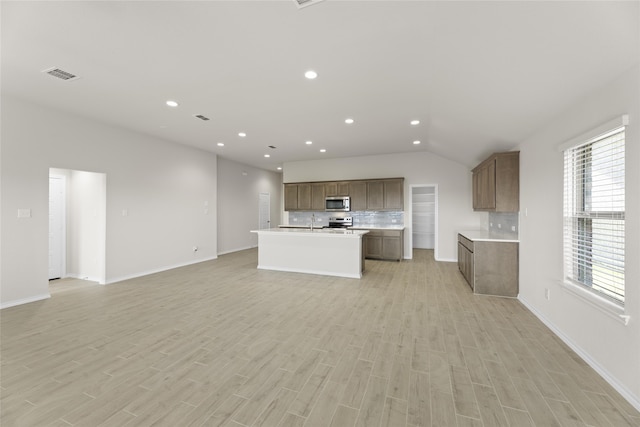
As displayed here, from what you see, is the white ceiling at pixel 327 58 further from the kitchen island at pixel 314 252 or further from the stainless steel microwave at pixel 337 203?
the stainless steel microwave at pixel 337 203

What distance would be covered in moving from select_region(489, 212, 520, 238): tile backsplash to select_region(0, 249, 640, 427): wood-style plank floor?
1.24 metres

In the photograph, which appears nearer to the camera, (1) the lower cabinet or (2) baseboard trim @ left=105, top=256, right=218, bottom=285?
(2) baseboard trim @ left=105, top=256, right=218, bottom=285

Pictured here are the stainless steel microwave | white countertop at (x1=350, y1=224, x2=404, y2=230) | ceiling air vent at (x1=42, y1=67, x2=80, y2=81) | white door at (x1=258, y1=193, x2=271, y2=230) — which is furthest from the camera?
white door at (x1=258, y1=193, x2=271, y2=230)

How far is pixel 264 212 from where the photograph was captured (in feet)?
34.5

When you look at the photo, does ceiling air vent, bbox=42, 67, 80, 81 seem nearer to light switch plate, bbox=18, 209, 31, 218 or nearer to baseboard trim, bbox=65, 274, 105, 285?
light switch plate, bbox=18, 209, 31, 218

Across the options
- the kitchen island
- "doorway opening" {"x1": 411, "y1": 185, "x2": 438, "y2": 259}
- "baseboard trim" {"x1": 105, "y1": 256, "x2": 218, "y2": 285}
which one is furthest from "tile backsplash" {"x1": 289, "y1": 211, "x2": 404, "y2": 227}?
"baseboard trim" {"x1": 105, "y1": 256, "x2": 218, "y2": 285}

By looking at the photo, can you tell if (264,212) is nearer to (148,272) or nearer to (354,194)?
(354,194)

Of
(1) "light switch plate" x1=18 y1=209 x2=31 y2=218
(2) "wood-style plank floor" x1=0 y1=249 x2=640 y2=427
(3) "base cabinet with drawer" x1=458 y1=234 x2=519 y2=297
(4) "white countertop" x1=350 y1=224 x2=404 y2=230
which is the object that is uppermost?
(1) "light switch plate" x1=18 y1=209 x2=31 y2=218

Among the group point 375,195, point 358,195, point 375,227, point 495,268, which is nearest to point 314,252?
point 375,227

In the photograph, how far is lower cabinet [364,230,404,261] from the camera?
22.8 feet

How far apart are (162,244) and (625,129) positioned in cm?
734

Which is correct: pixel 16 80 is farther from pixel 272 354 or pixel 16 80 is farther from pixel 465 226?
pixel 465 226

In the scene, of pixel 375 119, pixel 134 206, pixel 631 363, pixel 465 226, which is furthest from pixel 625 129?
pixel 134 206

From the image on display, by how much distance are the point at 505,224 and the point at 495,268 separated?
1229mm
